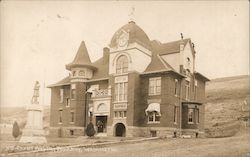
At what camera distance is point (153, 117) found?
2380 cm

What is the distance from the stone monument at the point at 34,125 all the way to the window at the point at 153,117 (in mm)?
7127

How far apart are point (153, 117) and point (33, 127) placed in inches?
311

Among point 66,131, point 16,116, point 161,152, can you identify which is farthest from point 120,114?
point 161,152

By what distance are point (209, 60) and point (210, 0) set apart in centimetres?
392

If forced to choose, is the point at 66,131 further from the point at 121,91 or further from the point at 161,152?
the point at 161,152

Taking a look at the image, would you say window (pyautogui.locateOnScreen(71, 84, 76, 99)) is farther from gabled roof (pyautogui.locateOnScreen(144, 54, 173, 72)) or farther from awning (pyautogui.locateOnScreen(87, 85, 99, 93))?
gabled roof (pyautogui.locateOnScreen(144, 54, 173, 72))

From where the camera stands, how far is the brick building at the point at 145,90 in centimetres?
2364

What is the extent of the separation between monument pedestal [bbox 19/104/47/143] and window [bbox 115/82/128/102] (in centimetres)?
553

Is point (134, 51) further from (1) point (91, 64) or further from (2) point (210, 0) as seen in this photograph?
(2) point (210, 0)

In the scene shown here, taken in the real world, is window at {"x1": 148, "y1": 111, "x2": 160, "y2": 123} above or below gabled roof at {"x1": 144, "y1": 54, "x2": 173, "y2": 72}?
below

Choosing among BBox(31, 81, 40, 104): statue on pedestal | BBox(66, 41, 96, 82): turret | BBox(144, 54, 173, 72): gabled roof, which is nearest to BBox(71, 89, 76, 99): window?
BBox(66, 41, 96, 82): turret

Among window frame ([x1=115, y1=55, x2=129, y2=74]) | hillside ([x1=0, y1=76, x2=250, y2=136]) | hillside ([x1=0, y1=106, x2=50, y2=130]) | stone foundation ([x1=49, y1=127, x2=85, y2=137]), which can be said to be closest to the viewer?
hillside ([x1=0, y1=76, x2=250, y2=136])

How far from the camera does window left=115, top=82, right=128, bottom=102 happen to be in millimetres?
24516

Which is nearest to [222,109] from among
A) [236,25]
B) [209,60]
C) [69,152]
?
[209,60]
